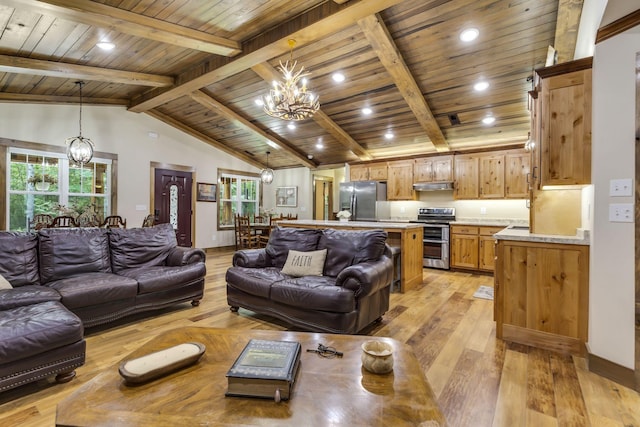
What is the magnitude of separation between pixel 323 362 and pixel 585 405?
5.58 feet

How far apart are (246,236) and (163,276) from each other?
4.38 metres

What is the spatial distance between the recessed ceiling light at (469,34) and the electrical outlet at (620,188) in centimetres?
241

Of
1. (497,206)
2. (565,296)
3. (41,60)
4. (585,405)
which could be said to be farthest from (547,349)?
(41,60)

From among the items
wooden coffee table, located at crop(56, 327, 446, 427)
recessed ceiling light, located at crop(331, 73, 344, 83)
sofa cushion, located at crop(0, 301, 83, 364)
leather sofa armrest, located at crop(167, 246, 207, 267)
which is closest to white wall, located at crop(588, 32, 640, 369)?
wooden coffee table, located at crop(56, 327, 446, 427)

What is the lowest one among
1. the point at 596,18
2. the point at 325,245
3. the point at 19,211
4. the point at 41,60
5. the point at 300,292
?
the point at 300,292

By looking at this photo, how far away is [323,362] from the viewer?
1.43 meters

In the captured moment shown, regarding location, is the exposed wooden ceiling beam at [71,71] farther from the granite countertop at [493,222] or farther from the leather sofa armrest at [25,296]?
the granite countertop at [493,222]

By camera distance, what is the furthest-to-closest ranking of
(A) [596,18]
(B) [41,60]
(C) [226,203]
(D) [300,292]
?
(C) [226,203]
(B) [41,60]
(D) [300,292]
(A) [596,18]

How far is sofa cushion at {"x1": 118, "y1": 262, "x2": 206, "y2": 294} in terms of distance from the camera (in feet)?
10.4

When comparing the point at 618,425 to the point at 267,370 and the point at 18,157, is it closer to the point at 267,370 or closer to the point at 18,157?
the point at 267,370

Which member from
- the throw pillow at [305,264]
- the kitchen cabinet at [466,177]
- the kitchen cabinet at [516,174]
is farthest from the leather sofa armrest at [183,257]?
the kitchen cabinet at [516,174]

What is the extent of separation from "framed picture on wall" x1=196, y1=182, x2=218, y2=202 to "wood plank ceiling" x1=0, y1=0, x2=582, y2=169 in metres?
1.84

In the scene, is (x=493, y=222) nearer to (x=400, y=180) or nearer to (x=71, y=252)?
(x=400, y=180)

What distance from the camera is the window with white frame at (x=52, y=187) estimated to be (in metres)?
5.15
